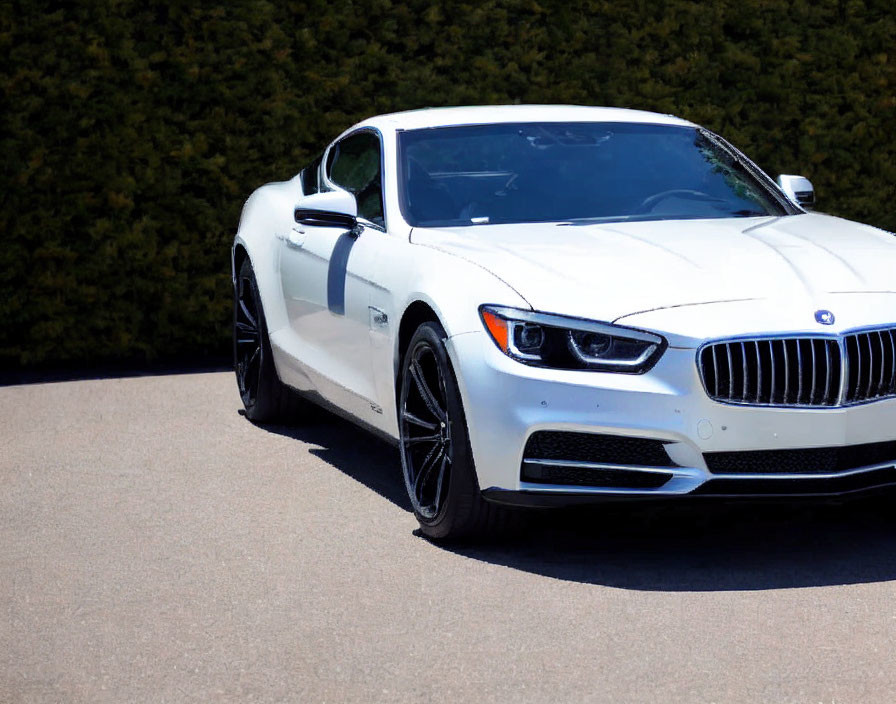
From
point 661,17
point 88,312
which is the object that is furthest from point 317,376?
point 661,17

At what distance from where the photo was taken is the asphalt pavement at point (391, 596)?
15.6 ft

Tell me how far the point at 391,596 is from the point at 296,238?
116 inches

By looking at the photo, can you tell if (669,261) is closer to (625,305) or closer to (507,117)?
(625,305)

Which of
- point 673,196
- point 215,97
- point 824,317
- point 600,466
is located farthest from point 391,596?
point 215,97

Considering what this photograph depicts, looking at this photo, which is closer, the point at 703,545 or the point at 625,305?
the point at 625,305

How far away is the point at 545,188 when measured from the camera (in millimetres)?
7332

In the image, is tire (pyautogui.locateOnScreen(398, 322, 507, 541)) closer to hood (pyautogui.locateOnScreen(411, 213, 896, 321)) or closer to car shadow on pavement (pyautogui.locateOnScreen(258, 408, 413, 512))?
hood (pyautogui.locateOnScreen(411, 213, 896, 321))

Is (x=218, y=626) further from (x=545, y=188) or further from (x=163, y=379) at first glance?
(x=163, y=379)

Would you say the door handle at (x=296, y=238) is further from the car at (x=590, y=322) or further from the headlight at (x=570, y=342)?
the headlight at (x=570, y=342)

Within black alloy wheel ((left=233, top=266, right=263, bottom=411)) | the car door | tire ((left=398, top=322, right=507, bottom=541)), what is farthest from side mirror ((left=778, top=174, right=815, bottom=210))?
black alloy wheel ((left=233, top=266, right=263, bottom=411))

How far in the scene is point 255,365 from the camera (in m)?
9.16

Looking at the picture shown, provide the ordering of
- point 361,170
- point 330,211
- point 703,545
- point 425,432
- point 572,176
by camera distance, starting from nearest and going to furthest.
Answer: point 703,545
point 425,432
point 330,211
point 572,176
point 361,170

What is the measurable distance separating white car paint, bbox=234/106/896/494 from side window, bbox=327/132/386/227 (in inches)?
7.0

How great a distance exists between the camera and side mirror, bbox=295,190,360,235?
23.9 ft
